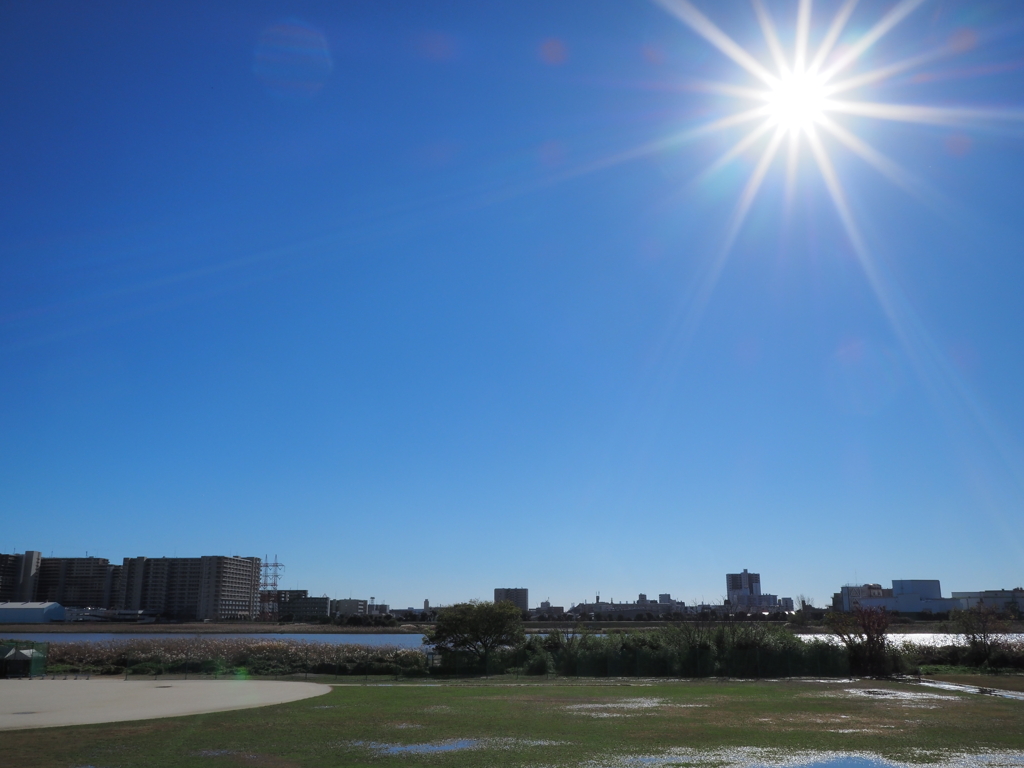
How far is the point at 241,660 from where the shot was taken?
156 ft

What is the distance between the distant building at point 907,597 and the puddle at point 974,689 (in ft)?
418

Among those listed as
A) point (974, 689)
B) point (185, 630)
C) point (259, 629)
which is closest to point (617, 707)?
point (974, 689)

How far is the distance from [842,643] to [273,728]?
36.5 meters

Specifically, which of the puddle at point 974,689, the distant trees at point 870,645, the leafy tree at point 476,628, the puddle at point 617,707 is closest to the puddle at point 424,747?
the puddle at point 617,707

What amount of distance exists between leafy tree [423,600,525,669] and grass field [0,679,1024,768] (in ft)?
54.9

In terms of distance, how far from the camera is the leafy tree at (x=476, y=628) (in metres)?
47.7

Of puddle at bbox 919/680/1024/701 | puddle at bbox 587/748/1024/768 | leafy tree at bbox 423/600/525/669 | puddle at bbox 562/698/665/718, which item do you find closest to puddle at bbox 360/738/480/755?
puddle at bbox 587/748/1024/768

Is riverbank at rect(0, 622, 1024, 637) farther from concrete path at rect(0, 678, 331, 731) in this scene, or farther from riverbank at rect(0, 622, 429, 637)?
concrete path at rect(0, 678, 331, 731)

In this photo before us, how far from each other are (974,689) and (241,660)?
39101mm

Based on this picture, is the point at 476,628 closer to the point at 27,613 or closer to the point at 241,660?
the point at 241,660

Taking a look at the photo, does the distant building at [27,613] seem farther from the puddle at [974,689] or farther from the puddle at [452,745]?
the puddle at [452,745]

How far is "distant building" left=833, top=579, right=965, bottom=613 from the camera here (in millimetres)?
158875

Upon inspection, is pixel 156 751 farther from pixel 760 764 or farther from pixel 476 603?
pixel 476 603

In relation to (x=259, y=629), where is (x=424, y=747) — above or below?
above
